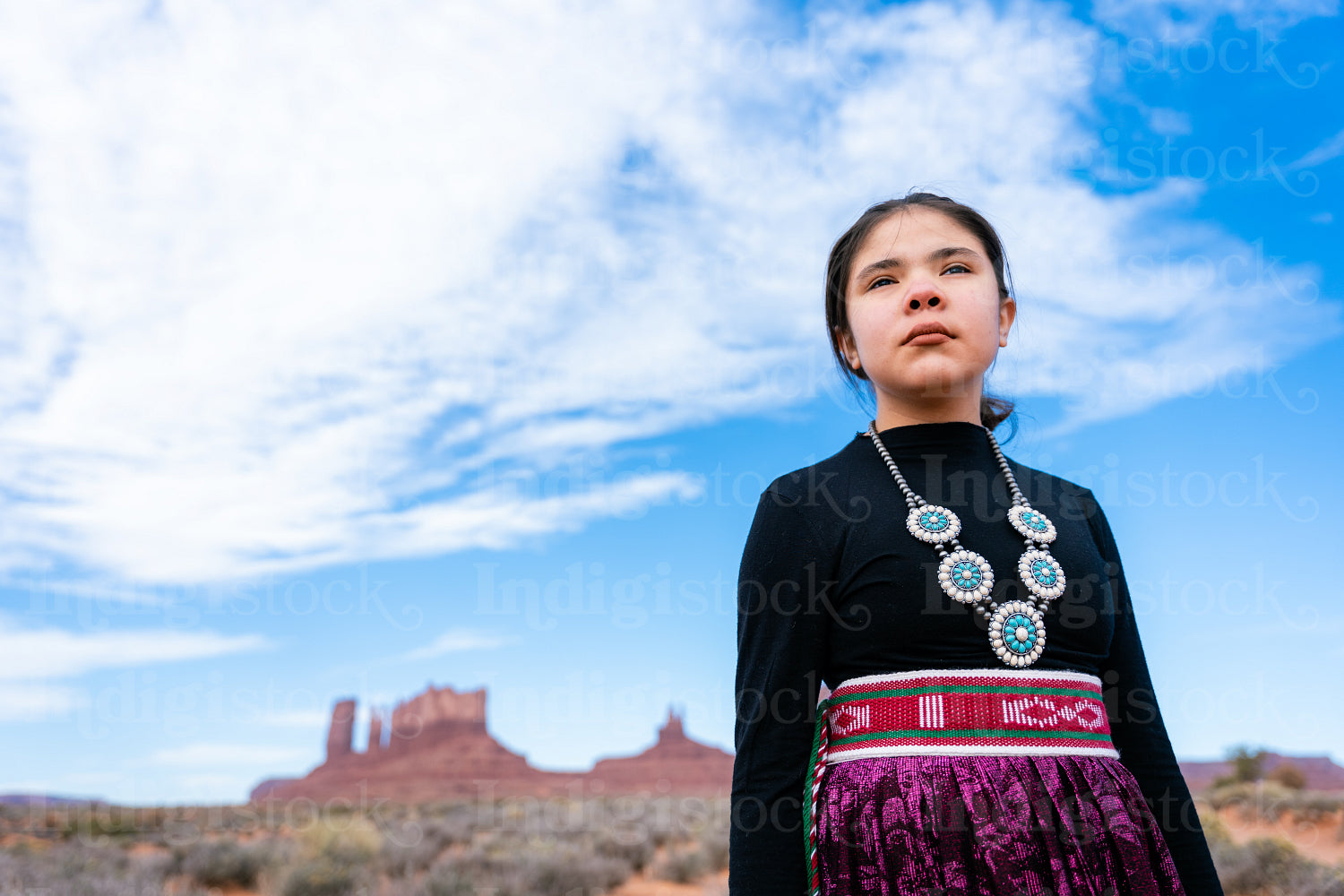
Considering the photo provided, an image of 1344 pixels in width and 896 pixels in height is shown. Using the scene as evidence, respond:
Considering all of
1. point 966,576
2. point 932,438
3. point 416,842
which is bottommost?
point 416,842

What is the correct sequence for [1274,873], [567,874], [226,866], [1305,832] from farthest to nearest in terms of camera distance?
[1305,832] < [226,866] < [567,874] < [1274,873]

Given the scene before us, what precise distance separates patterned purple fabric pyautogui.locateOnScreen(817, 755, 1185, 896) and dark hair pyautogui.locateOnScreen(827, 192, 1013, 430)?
945 millimetres

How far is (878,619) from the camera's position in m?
1.64

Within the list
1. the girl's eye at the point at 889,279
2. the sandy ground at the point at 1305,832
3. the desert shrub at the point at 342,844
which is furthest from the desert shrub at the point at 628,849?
the girl's eye at the point at 889,279

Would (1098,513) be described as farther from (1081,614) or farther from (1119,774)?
(1119,774)

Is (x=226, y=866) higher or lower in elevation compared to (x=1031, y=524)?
lower

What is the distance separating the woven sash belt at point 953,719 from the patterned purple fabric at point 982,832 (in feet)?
0.07

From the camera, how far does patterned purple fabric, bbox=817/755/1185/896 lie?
1.43 metres

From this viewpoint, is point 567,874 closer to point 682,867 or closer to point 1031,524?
point 682,867

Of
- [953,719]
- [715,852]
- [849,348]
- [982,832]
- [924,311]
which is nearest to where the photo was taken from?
[982,832]

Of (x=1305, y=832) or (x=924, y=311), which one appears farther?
(x=1305, y=832)

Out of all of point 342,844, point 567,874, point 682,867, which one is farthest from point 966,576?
point 342,844

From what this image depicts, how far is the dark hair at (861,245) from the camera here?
2.08m

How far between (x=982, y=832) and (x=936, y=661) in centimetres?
29
